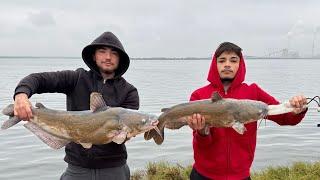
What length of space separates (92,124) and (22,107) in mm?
804

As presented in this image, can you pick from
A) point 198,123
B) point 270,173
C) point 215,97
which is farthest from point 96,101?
point 270,173

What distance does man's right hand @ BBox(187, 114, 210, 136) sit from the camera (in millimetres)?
5438

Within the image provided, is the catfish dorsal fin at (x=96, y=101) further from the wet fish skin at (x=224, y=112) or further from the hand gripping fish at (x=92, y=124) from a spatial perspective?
the wet fish skin at (x=224, y=112)

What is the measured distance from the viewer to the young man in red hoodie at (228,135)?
19.0 ft

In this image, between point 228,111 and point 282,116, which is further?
point 282,116

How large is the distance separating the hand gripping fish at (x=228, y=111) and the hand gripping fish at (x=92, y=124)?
34 centimetres

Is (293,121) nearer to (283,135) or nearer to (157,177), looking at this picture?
(157,177)

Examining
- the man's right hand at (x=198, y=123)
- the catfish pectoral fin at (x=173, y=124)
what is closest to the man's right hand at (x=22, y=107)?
the catfish pectoral fin at (x=173, y=124)

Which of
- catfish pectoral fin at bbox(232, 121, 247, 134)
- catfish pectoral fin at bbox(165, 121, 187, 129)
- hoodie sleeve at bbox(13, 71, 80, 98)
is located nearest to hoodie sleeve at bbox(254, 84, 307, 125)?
catfish pectoral fin at bbox(232, 121, 247, 134)

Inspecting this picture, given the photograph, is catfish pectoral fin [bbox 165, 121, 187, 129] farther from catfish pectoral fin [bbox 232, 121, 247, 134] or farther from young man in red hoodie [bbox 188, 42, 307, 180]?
catfish pectoral fin [bbox 232, 121, 247, 134]

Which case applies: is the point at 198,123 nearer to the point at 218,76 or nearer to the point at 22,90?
the point at 218,76

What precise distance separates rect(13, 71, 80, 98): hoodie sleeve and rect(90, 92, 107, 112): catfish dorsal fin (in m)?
0.75

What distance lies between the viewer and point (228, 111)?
17.8 feet

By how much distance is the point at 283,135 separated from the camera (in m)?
19.0
